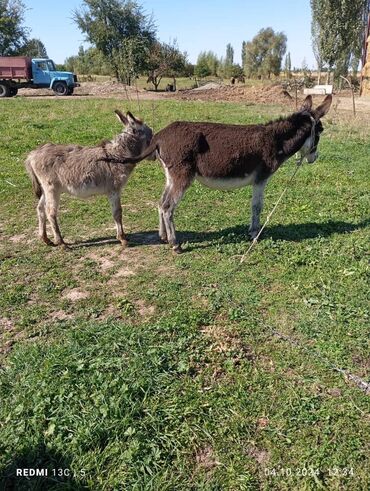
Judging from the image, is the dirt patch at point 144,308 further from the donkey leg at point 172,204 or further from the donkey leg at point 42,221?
the donkey leg at point 42,221

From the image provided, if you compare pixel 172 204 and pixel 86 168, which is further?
pixel 172 204

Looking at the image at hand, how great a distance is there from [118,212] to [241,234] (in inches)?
74.9

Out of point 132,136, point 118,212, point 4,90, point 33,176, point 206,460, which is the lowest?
point 206,460

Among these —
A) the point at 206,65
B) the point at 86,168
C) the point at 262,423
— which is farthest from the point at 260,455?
the point at 206,65

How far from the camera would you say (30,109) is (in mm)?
19125

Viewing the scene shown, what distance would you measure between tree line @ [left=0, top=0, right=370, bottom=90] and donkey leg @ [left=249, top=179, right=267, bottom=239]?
18.1 meters

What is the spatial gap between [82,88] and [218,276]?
116ft

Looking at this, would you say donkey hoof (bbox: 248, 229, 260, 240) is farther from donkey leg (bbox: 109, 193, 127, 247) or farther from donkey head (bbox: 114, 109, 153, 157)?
donkey head (bbox: 114, 109, 153, 157)

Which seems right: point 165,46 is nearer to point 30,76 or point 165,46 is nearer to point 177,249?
point 30,76

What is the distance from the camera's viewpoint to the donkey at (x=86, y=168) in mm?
5602

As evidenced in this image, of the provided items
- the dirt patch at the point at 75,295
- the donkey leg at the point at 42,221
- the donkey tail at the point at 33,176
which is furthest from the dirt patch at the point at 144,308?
the donkey tail at the point at 33,176

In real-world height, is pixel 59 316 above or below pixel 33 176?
below

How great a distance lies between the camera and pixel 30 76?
3180 cm

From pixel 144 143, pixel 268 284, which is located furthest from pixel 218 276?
pixel 144 143
